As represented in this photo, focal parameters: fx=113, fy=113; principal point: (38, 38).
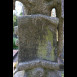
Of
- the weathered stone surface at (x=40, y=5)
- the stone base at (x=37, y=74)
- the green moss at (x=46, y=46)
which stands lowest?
the stone base at (x=37, y=74)

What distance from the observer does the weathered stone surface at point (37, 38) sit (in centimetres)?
149

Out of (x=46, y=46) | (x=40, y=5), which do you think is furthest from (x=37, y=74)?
(x=40, y=5)

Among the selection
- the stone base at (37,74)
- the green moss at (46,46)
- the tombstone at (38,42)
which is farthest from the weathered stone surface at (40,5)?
the stone base at (37,74)

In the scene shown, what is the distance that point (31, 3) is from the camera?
1.61 metres

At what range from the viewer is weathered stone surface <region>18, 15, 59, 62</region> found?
1.49 metres

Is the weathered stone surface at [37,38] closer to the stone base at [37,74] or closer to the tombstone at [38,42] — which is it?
the tombstone at [38,42]

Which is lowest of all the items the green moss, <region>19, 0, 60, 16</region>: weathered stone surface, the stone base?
the stone base

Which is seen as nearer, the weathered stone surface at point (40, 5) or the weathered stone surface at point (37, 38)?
the weathered stone surface at point (37, 38)

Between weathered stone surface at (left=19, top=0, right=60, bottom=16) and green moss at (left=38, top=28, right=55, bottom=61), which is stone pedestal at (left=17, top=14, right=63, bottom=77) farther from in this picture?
weathered stone surface at (left=19, top=0, right=60, bottom=16)

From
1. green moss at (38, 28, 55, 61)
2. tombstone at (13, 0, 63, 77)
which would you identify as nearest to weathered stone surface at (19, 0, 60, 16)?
tombstone at (13, 0, 63, 77)

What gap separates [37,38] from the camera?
153 centimetres

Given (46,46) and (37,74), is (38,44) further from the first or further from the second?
(37,74)
